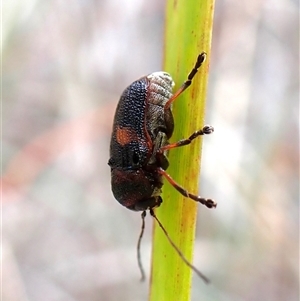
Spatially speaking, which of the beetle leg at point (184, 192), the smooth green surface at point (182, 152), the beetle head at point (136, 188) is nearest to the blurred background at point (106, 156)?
the beetle head at point (136, 188)

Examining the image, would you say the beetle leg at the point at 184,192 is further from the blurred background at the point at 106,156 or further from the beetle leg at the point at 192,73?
the blurred background at the point at 106,156

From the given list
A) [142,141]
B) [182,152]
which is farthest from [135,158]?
[182,152]

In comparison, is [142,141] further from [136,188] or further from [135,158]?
[136,188]

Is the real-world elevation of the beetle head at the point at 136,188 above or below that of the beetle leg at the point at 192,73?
below

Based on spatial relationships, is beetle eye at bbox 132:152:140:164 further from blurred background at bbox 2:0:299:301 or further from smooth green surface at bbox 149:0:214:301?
blurred background at bbox 2:0:299:301

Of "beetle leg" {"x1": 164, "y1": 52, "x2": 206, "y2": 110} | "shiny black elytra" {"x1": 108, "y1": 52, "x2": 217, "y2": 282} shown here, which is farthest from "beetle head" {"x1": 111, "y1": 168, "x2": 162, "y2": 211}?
"beetle leg" {"x1": 164, "y1": 52, "x2": 206, "y2": 110}

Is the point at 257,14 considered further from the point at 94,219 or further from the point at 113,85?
the point at 94,219

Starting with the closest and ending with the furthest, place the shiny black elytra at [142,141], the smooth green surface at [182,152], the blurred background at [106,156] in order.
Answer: the smooth green surface at [182,152] → the shiny black elytra at [142,141] → the blurred background at [106,156]
